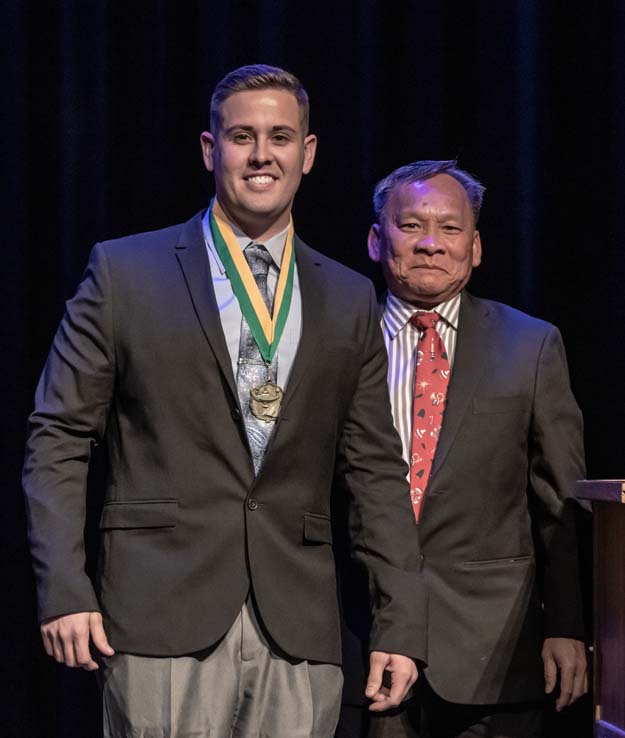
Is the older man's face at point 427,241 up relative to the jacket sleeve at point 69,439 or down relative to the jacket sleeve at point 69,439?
up

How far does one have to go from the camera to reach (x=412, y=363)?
282cm

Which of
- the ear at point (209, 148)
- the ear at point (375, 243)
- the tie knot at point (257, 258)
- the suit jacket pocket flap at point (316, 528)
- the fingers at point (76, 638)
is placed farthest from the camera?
the ear at point (375, 243)

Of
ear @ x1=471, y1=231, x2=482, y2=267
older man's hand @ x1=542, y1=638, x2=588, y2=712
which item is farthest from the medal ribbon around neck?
older man's hand @ x1=542, y1=638, x2=588, y2=712

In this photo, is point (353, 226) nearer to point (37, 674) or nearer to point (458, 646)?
point (458, 646)

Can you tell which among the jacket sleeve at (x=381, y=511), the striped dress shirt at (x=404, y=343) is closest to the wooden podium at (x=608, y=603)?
the jacket sleeve at (x=381, y=511)

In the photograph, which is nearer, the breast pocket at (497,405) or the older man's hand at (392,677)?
the older man's hand at (392,677)

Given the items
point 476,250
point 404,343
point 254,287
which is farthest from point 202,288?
point 476,250

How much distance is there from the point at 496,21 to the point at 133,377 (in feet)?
5.51

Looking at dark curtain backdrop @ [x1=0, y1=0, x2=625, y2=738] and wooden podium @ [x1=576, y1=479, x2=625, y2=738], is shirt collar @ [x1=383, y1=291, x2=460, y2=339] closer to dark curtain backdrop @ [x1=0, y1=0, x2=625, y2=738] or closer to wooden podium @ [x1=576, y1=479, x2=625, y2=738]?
dark curtain backdrop @ [x1=0, y1=0, x2=625, y2=738]

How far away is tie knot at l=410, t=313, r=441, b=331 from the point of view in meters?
2.86

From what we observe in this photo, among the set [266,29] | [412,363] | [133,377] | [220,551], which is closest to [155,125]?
[266,29]

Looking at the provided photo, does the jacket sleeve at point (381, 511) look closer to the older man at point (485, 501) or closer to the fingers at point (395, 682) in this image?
the fingers at point (395, 682)

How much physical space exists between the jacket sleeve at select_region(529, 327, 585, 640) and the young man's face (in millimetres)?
760

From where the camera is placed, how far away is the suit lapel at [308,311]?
7.31 feet
